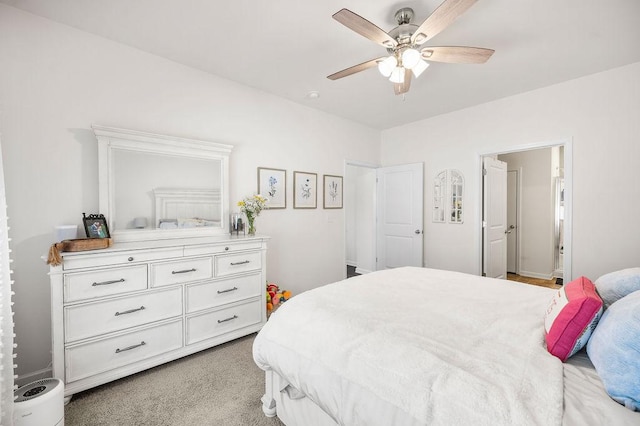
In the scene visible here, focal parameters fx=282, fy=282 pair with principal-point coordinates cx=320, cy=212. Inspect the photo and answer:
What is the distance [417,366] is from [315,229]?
9.84 feet

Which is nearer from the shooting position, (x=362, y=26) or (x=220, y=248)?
(x=362, y=26)

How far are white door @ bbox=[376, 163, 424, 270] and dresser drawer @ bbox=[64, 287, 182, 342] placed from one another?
11.2 ft

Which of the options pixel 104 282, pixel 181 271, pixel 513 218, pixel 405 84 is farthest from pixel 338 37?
pixel 513 218

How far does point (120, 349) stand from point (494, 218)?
4609 mm

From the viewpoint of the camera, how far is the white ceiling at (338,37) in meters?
1.96

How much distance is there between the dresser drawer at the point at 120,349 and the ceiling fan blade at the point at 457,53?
2825 millimetres

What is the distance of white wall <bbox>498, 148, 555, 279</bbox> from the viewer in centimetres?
489

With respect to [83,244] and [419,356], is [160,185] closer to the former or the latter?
[83,244]

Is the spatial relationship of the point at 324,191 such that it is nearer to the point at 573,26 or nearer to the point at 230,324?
the point at 230,324

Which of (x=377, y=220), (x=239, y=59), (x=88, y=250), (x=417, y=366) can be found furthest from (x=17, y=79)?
(x=377, y=220)

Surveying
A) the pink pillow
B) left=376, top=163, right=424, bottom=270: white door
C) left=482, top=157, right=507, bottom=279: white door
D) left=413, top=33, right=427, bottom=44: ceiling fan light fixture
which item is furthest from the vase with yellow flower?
left=482, top=157, right=507, bottom=279: white door

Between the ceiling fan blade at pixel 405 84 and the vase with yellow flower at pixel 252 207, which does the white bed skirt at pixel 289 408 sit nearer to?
the vase with yellow flower at pixel 252 207

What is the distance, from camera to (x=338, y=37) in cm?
227

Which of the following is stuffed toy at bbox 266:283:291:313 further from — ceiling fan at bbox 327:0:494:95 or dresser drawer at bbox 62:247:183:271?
ceiling fan at bbox 327:0:494:95
